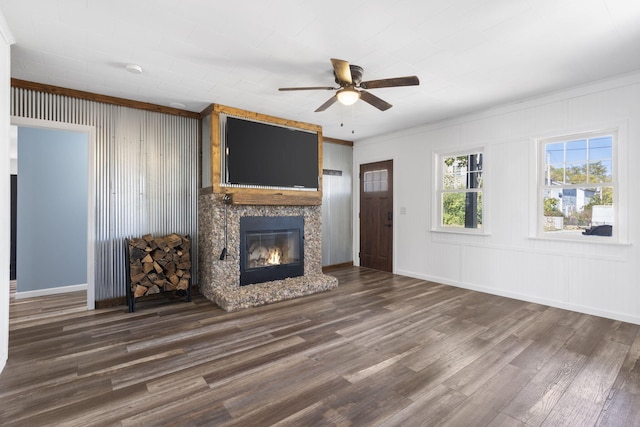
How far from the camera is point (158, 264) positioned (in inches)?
162

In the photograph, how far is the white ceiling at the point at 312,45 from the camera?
2.36 m

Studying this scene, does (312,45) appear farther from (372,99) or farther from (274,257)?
(274,257)

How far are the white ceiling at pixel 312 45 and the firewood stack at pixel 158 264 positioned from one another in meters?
1.89

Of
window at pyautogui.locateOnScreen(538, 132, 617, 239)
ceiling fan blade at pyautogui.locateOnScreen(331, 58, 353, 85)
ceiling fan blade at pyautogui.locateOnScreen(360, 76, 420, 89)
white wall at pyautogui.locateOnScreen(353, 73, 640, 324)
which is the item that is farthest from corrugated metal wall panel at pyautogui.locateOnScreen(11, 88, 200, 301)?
window at pyautogui.locateOnScreen(538, 132, 617, 239)

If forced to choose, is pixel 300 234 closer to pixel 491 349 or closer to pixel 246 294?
pixel 246 294

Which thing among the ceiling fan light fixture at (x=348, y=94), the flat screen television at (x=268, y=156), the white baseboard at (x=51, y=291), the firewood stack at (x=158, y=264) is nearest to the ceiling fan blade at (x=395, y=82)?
the ceiling fan light fixture at (x=348, y=94)

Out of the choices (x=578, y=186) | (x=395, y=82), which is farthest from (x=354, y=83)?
(x=578, y=186)

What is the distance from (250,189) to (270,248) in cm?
98

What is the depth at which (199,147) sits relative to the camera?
4.81 m

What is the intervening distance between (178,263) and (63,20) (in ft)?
9.19

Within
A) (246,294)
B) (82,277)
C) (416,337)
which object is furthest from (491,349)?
(82,277)

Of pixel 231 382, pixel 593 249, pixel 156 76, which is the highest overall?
pixel 156 76

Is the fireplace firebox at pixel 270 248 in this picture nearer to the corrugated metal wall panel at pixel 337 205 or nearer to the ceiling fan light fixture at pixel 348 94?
the corrugated metal wall panel at pixel 337 205

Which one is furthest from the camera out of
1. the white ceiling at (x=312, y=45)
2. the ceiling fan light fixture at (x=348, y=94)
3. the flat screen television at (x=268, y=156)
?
the flat screen television at (x=268, y=156)
